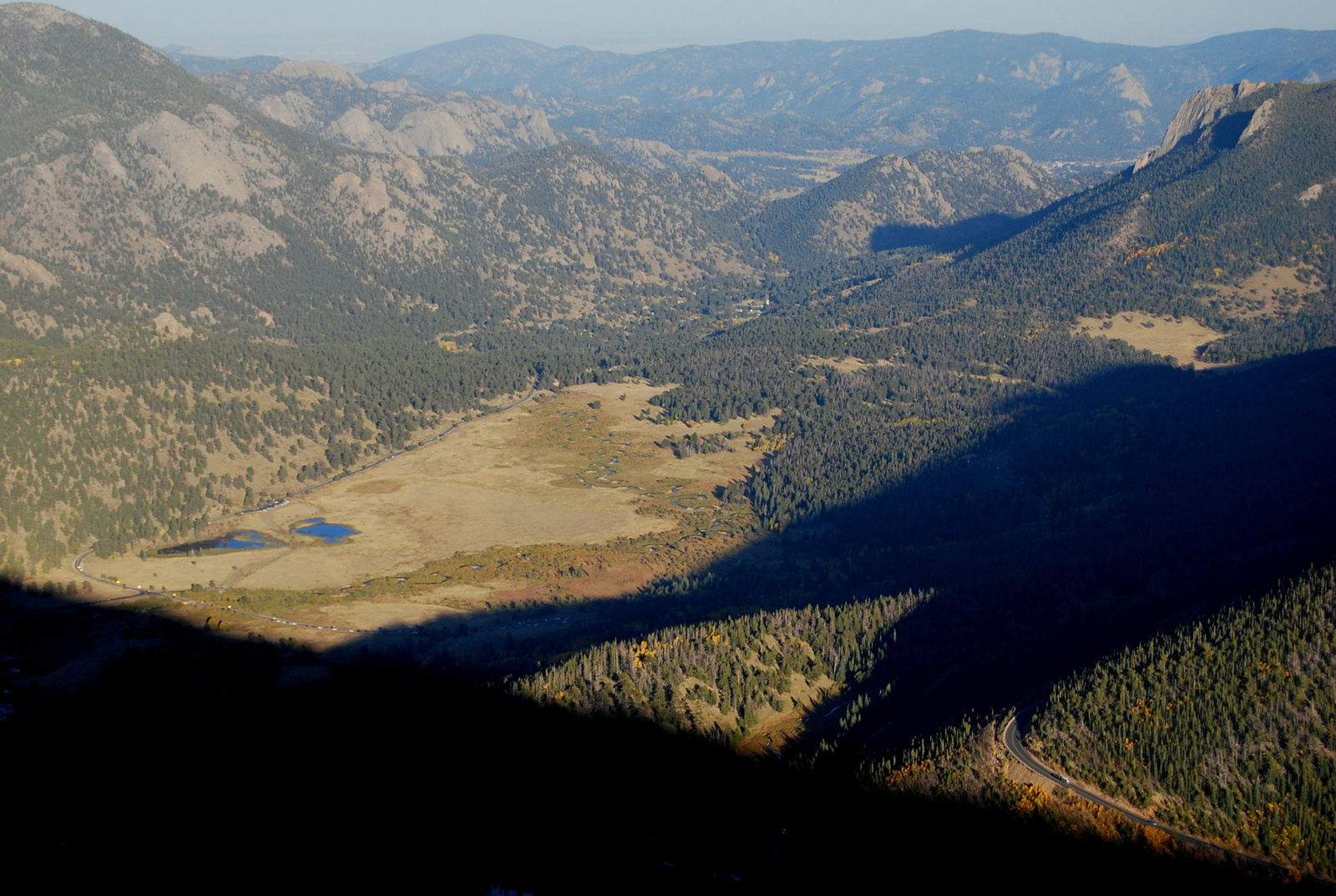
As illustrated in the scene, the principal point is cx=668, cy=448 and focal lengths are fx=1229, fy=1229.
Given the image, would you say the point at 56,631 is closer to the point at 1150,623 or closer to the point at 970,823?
the point at 970,823

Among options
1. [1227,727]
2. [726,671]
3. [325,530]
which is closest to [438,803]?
[726,671]

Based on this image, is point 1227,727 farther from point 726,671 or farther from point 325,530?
point 325,530

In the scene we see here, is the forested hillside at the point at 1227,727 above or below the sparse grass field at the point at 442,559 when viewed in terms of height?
above

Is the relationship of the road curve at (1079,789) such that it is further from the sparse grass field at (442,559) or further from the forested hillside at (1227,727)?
the sparse grass field at (442,559)

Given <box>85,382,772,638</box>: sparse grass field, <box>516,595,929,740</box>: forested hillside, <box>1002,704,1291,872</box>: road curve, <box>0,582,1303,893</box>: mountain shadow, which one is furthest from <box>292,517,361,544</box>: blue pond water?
<box>1002,704,1291,872</box>: road curve

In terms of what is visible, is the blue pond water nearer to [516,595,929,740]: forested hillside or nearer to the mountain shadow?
[516,595,929,740]: forested hillside

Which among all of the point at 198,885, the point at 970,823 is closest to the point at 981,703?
the point at 970,823

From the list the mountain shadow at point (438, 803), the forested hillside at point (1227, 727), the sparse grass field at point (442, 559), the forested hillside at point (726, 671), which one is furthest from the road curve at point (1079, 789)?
the sparse grass field at point (442, 559)
